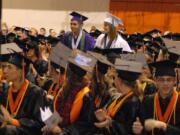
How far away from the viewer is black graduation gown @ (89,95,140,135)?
508cm

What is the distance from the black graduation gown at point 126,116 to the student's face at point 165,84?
1.00 ft

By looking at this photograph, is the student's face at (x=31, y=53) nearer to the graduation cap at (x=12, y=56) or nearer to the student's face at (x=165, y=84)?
the graduation cap at (x=12, y=56)

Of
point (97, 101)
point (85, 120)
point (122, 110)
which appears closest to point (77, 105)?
point (85, 120)

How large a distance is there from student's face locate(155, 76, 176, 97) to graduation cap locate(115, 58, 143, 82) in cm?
→ 32

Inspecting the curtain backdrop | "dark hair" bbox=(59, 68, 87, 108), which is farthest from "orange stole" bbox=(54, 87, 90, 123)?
the curtain backdrop

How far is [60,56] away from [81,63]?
0.86 metres

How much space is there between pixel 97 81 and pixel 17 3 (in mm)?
15507

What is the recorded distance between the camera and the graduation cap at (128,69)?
5.28 meters

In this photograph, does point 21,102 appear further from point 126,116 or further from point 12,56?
point 126,116

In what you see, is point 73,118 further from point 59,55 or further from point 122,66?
point 59,55

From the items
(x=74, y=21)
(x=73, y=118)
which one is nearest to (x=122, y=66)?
(x=73, y=118)

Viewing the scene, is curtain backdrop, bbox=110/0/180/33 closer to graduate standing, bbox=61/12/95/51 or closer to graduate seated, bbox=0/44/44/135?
graduate standing, bbox=61/12/95/51

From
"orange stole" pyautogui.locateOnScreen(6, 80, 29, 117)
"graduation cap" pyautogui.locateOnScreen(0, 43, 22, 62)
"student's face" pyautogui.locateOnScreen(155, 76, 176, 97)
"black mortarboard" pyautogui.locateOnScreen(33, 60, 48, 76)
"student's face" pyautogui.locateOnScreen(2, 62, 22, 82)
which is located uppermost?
"graduation cap" pyautogui.locateOnScreen(0, 43, 22, 62)

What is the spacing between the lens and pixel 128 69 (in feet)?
17.5
